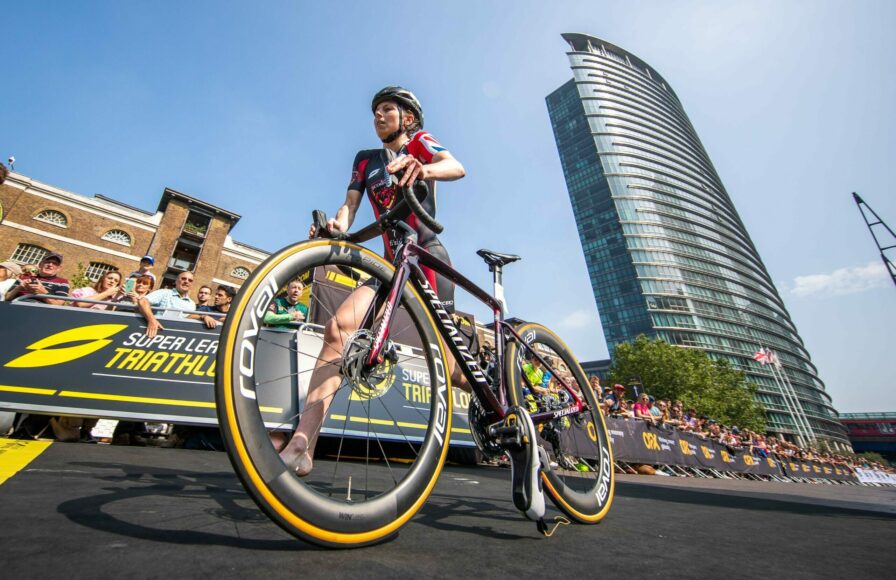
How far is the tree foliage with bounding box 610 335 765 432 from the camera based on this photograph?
138 ft

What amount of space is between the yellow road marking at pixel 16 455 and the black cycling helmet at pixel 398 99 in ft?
9.65

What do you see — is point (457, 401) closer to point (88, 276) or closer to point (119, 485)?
point (119, 485)

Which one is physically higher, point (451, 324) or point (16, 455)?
point (451, 324)

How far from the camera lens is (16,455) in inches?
115

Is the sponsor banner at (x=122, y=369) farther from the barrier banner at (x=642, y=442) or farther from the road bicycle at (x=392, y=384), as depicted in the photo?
the barrier banner at (x=642, y=442)

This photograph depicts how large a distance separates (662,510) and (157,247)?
37063 mm

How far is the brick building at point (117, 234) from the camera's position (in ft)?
80.0

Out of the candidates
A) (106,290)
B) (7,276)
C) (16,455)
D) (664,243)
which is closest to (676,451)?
(16,455)

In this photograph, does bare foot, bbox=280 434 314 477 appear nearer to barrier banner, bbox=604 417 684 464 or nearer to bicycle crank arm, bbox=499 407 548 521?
bicycle crank arm, bbox=499 407 548 521

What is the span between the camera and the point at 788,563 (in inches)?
62.3

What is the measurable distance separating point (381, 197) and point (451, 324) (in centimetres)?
104

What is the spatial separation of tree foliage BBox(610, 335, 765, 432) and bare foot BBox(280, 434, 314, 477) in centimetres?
4880

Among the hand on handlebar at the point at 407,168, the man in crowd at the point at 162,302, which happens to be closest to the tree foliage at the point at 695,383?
the man in crowd at the point at 162,302

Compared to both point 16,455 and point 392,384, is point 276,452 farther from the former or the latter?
point 16,455
